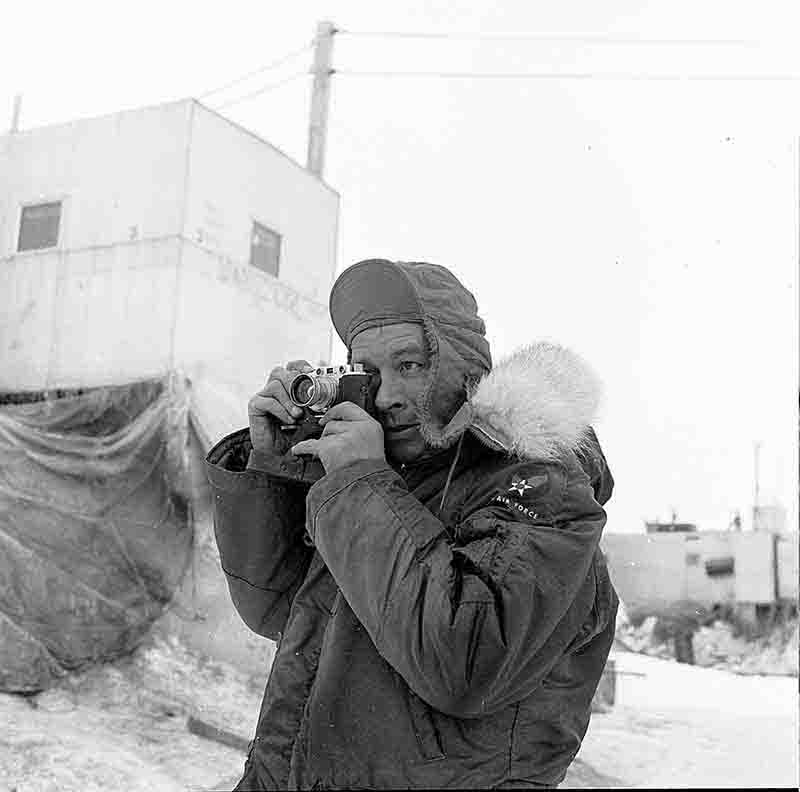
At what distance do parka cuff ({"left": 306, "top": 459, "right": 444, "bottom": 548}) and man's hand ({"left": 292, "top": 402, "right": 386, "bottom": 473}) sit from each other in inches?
0.5

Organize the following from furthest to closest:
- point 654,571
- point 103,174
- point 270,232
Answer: point 654,571 → point 270,232 → point 103,174

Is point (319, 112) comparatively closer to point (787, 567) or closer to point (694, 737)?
point (694, 737)

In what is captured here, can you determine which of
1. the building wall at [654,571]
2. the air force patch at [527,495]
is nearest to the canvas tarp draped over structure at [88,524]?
the air force patch at [527,495]

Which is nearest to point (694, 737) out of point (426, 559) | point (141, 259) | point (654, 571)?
point (141, 259)

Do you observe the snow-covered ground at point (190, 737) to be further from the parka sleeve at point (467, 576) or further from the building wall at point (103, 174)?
the parka sleeve at point (467, 576)

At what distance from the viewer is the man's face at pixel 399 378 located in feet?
3.58

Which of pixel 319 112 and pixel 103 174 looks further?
→ pixel 319 112

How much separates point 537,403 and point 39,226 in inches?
220

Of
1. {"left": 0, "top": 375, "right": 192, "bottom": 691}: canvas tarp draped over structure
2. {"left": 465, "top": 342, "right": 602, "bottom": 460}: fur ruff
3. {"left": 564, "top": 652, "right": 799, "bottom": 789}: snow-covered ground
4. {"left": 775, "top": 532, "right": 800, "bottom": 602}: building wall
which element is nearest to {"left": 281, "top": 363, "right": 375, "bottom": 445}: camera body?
{"left": 465, "top": 342, "right": 602, "bottom": 460}: fur ruff

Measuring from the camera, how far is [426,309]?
112 cm

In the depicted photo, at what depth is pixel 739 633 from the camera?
13.4 m

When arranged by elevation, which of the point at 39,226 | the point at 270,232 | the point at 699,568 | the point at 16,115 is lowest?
the point at 699,568

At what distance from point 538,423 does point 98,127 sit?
557cm

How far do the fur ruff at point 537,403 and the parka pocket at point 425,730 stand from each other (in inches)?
10.5
